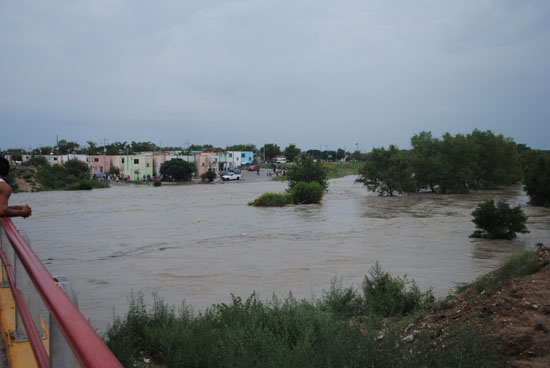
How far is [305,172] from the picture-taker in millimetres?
46812

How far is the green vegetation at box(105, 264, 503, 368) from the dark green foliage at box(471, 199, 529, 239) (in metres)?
12.4

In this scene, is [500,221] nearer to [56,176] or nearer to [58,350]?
[58,350]

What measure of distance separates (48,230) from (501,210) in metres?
22.2

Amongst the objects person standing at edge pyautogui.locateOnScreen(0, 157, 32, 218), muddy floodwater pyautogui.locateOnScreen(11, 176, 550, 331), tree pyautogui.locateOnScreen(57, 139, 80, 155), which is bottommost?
muddy floodwater pyautogui.locateOnScreen(11, 176, 550, 331)

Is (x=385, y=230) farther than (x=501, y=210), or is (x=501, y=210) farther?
(x=385, y=230)

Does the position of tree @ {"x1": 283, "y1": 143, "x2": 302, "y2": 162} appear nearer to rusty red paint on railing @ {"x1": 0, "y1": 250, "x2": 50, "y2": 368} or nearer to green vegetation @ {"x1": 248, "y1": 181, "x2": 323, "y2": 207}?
green vegetation @ {"x1": 248, "y1": 181, "x2": 323, "y2": 207}

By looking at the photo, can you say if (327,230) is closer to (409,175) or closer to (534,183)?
(534,183)

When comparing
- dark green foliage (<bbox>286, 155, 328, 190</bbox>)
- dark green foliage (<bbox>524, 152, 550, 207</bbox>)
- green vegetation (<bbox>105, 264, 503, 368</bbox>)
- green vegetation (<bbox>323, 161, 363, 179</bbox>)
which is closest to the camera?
green vegetation (<bbox>105, 264, 503, 368</bbox>)

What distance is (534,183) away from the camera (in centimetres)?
3719

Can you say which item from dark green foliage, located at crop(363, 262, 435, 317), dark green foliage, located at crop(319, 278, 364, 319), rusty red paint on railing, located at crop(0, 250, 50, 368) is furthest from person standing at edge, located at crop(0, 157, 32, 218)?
dark green foliage, located at crop(363, 262, 435, 317)

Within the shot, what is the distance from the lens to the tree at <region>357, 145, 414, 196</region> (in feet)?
161

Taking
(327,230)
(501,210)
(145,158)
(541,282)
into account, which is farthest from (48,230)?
(145,158)

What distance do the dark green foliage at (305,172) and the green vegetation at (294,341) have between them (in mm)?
37229

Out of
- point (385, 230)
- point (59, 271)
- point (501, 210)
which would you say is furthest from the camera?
point (385, 230)
